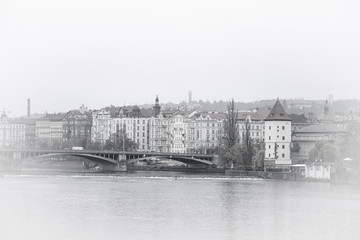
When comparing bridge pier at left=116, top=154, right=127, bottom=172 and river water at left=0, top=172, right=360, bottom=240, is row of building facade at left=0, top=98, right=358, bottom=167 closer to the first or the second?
bridge pier at left=116, top=154, right=127, bottom=172

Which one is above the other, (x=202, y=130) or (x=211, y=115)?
(x=211, y=115)

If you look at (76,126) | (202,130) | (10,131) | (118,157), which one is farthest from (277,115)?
(10,131)

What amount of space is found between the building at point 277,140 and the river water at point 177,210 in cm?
1410

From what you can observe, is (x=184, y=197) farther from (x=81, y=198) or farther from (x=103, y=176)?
(x=103, y=176)

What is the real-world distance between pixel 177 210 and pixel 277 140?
38.4 meters

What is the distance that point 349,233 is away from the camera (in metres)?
37.7

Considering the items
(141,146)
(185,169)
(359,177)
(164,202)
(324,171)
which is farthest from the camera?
(141,146)

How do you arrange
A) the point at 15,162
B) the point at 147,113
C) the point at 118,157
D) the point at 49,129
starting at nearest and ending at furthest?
1. the point at 15,162
2. the point at 118,157
3. the point at 147,113
4. the point at 49,129

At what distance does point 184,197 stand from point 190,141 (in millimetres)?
67680

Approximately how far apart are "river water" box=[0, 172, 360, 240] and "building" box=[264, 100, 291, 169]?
1410 centimetres

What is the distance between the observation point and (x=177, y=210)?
46.3m

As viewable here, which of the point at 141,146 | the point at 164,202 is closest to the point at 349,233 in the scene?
the point at 164,202

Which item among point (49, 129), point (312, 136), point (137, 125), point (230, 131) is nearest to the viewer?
point (230, 131)

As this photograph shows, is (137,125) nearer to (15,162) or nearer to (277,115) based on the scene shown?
(15,162)
